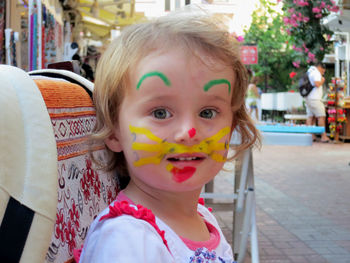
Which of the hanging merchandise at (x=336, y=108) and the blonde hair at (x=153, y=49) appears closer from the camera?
the blonde hair at (x=153, y=49)

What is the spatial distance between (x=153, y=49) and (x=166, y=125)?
183 millimetres

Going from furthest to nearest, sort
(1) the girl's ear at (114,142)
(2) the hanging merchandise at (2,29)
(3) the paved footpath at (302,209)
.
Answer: (3) the paved footpath at (302,209), (2) the hanging merchandise at (2,29), (1) the girl's ear at (114,142)

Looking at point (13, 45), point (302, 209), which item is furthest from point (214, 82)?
point (302, 209)

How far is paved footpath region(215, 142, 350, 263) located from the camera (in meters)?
3.88

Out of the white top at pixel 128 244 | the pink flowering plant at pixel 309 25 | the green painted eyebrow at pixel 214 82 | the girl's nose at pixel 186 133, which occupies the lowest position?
the white top at pixel 128 244

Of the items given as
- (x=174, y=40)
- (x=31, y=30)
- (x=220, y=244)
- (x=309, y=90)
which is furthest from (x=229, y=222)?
(x=309, y=90)

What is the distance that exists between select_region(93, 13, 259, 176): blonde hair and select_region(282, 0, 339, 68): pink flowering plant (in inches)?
280

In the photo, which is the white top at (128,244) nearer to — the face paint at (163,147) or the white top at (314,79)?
the face paint at (163,147)

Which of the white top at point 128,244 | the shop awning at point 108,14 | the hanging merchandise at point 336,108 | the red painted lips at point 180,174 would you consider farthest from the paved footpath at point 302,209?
the shop awning at point 108,14

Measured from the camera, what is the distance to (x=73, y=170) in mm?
1159

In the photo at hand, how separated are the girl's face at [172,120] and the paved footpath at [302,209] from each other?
2.67ft

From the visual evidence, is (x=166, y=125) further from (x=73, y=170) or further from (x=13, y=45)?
(x=13, y=45)

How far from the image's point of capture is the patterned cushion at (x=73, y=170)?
3.48 ft

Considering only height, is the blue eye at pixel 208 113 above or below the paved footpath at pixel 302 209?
above
